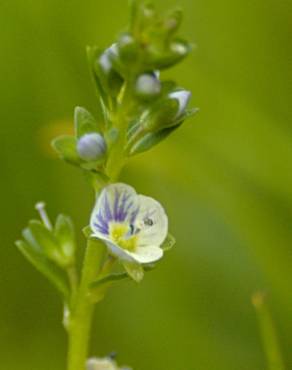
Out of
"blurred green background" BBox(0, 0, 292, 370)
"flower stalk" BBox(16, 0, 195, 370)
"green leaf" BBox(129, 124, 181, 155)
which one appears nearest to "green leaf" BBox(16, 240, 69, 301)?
"flower stalk" BBox(16, 0, 195, 370)

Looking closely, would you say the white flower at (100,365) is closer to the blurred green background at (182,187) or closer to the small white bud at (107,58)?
the small white bud at (107,58)

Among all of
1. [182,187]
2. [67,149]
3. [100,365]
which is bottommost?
[100,365]

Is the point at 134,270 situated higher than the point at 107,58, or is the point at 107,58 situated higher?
the point at 107,58

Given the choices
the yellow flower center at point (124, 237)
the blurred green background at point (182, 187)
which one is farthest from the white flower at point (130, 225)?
the blurred green background at point (182, 187)

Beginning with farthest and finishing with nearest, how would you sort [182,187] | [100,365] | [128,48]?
[182,187], [100,365], [128,48]

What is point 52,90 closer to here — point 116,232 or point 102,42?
point 102,42

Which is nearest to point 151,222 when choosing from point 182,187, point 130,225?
point 130,225

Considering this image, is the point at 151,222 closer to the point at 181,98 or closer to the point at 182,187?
the point at 181,98
